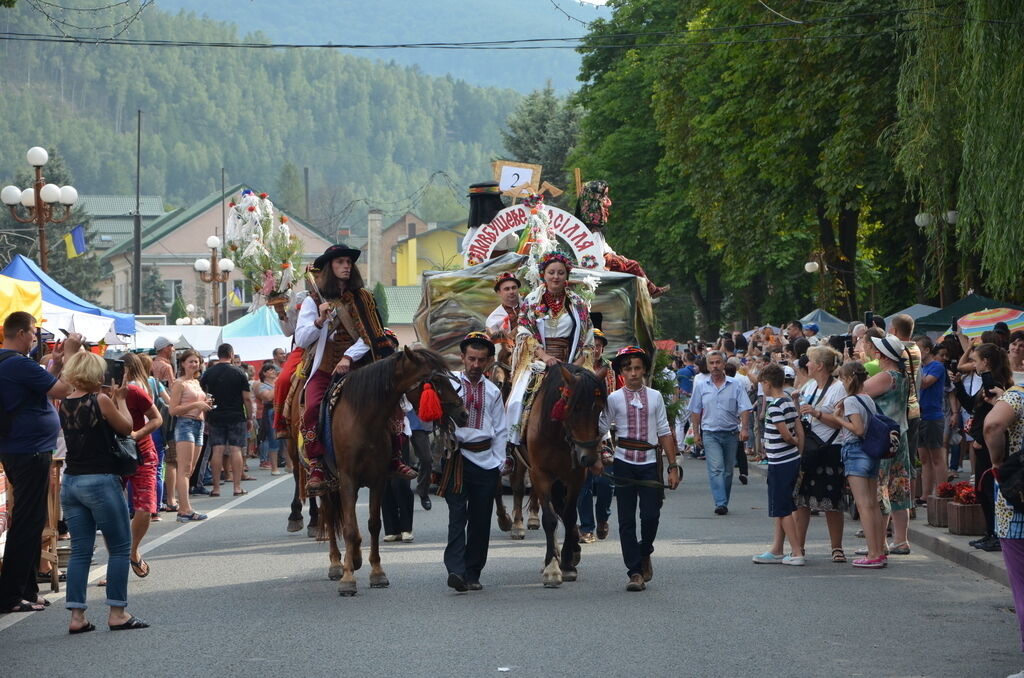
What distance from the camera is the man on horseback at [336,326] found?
12664mm

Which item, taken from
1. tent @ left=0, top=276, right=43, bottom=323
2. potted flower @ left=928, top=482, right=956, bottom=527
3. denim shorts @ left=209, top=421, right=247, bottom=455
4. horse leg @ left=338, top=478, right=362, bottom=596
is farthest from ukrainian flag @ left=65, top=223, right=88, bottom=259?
horse leg @ left=338, top=478, right=362, bottom=596

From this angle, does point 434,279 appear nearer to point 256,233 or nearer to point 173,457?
point 173,457

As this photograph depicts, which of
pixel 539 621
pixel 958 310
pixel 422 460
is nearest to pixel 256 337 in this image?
pixel 958 310

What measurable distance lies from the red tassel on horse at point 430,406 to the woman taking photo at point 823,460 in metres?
3.53

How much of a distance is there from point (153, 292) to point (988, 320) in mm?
103023

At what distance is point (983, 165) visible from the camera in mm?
20797

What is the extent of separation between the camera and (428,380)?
11625 mm

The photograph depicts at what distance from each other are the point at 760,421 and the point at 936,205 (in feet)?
15.1

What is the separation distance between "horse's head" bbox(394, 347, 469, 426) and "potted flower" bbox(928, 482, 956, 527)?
5.80m

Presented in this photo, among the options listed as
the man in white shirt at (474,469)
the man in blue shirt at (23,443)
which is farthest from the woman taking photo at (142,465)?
the man in white shirt at (474,469)

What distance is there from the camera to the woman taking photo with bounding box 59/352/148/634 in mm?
10008

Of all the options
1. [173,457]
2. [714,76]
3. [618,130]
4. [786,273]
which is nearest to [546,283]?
→ [173,457]

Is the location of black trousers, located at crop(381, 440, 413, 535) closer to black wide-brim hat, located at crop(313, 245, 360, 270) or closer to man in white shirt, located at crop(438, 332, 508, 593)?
black wide-brim hat, located at crop(313, 245, 360, 270)

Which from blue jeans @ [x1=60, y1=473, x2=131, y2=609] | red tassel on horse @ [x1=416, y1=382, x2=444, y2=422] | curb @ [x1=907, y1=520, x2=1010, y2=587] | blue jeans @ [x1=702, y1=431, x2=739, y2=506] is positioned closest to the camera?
blue jeans @ [x1=60, y1=473, x2=131, y2=609]
